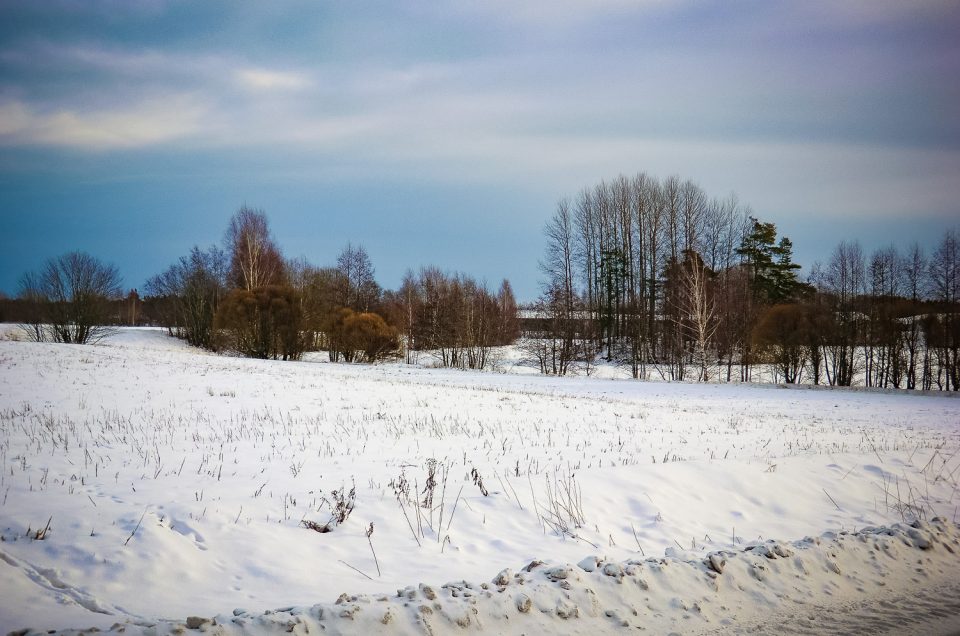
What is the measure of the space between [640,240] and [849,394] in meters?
26.6

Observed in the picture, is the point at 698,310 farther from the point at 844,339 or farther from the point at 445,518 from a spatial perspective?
the point at 445,518

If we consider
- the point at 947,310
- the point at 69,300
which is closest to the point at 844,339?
the point at 947,310

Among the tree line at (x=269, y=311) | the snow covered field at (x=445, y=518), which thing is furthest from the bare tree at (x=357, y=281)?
the snow covered field at (x=445, y=518)

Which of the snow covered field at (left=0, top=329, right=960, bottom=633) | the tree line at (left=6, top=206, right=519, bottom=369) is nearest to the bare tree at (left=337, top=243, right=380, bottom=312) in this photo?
the tree line at (left=6, top=206, right=519, bottom=369)

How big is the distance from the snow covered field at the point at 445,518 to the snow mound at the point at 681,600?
24mm

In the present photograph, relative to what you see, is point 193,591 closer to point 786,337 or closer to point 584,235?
point 786,337

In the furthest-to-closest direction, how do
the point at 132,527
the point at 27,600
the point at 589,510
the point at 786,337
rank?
the point at 786,337
the point at 589,510
the point at 132,527
the point at 27,600

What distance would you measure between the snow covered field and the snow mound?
0.08 feet

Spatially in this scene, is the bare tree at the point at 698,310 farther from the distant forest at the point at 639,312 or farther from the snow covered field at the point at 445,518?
the snow covered field at the point at 445,518

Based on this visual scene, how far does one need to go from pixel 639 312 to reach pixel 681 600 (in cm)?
4705

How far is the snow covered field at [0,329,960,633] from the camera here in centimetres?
438

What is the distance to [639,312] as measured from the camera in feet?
163

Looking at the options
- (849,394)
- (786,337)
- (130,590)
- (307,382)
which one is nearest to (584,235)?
(786,337)

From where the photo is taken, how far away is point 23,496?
640cm
